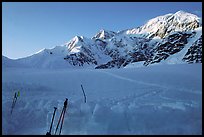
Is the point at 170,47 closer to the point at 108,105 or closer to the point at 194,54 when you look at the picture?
the point at 194,54

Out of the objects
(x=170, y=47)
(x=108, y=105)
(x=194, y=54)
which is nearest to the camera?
(x=108, y=105)

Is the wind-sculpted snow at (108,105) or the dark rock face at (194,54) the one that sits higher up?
the dark rock face at (194,54)

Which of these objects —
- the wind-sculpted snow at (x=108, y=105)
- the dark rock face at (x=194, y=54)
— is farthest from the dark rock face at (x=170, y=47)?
the wind-sculpted snow at (x=108, y=105)

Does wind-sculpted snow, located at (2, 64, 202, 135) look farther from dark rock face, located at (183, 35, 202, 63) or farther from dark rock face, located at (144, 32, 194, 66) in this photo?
dark rock face, located at (144, 32, 194, 66)

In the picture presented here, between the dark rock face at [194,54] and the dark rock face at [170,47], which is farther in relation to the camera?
the dark rock face at [170,47]

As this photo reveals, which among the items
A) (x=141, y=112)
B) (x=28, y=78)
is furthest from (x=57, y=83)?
(x=141, y=112)

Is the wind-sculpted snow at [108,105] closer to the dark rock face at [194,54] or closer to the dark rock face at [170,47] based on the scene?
the dark rock face at [194,54]

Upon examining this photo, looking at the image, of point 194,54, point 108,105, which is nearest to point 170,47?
point 194,54

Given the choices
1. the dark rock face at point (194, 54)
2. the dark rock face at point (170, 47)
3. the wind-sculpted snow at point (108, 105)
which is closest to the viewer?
the wind-sculpted snow at point (108, 105)

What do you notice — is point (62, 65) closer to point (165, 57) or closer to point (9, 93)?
point (165, 57)
